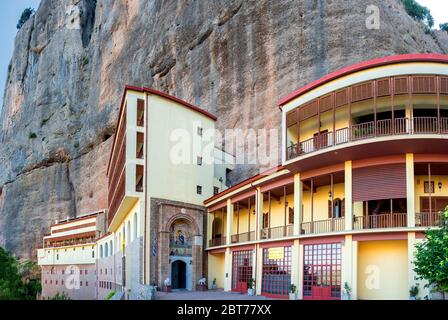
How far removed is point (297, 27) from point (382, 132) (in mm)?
23035

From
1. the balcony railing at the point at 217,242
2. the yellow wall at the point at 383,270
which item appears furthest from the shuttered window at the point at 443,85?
the balcony railing at the point at 217,242

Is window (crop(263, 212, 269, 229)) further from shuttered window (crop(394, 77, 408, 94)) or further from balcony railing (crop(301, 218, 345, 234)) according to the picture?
shuttered window (crop(394, 77, 408, 94))

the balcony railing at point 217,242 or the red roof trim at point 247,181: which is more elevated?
the red roof trim at point 247,181

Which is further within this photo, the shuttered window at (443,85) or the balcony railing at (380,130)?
the balcony railing at (380,130)

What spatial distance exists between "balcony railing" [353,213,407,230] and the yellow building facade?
45mm

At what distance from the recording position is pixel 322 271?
23828 mm

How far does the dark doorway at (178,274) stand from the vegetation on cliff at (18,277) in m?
16.8

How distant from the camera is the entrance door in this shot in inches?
909

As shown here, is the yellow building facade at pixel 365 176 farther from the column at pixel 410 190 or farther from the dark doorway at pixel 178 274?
the dark doorway at pixel 178 274

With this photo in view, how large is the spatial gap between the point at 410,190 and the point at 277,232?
389 inches

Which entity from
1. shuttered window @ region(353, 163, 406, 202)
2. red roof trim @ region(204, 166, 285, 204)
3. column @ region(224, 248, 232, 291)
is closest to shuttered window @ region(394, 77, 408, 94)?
Result: shuttered window @ region(353, 163, 406, 202)

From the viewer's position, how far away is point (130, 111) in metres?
32.6

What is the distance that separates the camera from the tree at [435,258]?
56.7ft

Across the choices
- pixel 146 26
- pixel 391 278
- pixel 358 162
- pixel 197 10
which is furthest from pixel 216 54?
pixel 391 278
